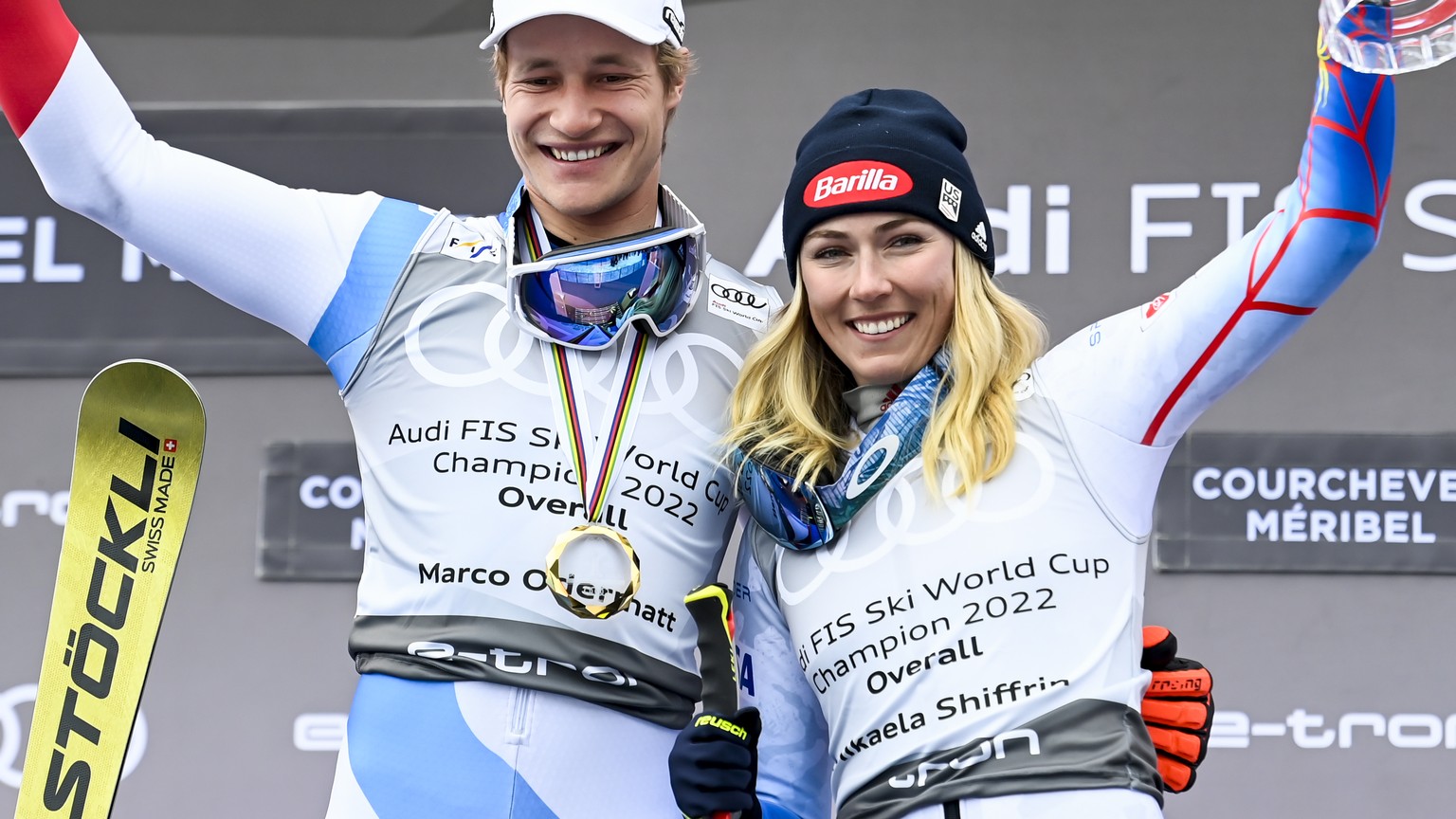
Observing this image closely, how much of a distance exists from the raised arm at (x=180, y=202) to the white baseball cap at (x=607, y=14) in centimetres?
26

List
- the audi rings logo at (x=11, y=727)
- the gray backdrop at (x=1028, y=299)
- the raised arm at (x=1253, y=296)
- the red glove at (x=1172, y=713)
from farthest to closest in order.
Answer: the audi rings logo at (x=11, y=727) < the gray backdrop at (x=1028, y=299) < the red glove at (x=1172, y=713) < the raised arm at (x=1253, y=296)

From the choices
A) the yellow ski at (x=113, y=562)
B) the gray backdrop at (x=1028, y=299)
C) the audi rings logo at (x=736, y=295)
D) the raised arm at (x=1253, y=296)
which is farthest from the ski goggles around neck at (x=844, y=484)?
the gray backdrop at (x=1028, y=299)

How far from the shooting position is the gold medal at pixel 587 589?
5.00ft

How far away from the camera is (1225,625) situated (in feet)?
11.0

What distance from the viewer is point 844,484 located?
1563 millimetres

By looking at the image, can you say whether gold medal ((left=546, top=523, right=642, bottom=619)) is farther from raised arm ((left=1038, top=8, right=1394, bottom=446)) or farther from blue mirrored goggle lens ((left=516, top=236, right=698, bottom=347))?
raised arm ((left=1038, top=8, right=1394, bottom=446))

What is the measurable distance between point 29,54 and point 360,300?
415mm

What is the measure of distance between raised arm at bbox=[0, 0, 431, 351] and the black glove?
61cm

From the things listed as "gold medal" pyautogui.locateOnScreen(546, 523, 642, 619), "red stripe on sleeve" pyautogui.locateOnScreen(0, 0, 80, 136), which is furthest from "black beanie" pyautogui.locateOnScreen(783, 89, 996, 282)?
"red stripe on sleeve" pyautogui.locateOnScreen(0, 0, 80, 136)

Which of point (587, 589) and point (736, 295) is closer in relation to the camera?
point (587, 589)

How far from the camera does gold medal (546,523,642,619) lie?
60.0 inches

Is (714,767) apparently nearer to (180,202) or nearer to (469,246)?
(469,246)

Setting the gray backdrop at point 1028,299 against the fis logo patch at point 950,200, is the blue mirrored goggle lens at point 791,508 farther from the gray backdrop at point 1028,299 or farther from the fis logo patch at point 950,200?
the gray backdrop at point 1028,299

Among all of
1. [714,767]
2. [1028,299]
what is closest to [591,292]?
[714,767]
